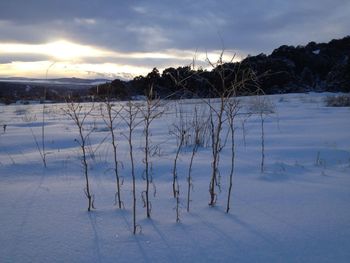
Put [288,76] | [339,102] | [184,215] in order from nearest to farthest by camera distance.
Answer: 1. [184,215]
2. [339,102]
3. [288,76]

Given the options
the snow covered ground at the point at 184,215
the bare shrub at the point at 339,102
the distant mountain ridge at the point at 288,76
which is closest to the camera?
the snow covered ground at the point at 184,215

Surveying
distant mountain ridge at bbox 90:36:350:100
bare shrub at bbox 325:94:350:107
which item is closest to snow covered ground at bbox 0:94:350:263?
bare shrub at bbox 325:94:350:107

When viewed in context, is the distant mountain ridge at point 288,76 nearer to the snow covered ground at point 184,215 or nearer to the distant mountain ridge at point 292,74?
the distant mountain ridge at point 292,74

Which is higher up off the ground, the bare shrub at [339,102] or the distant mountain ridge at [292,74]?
the distant mountain ridge at [292,74]

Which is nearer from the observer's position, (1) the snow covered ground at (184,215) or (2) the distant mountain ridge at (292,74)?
(1) the snow covered ground at (184,215)

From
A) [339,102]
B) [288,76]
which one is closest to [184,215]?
[339,102]

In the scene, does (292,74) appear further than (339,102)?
Yes

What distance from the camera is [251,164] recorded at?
9.25 feet

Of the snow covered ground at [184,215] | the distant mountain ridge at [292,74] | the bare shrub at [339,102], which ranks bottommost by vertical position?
the snow covered ground at [184,215]

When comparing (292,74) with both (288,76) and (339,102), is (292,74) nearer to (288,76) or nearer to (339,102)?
(288,76)

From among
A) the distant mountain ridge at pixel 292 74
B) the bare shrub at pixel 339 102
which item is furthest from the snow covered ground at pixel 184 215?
the distant mountain ridge at pixel 292 74

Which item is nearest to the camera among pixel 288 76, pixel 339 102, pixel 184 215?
pixel 184 215

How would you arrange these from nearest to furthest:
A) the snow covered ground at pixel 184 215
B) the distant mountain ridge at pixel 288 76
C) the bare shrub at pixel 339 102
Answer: the snow covered ground at pixel 184 215 → the bare shrub at pixel 339 102 → the distant mountain ridge at pixel 288 76

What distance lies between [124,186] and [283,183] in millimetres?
1015
